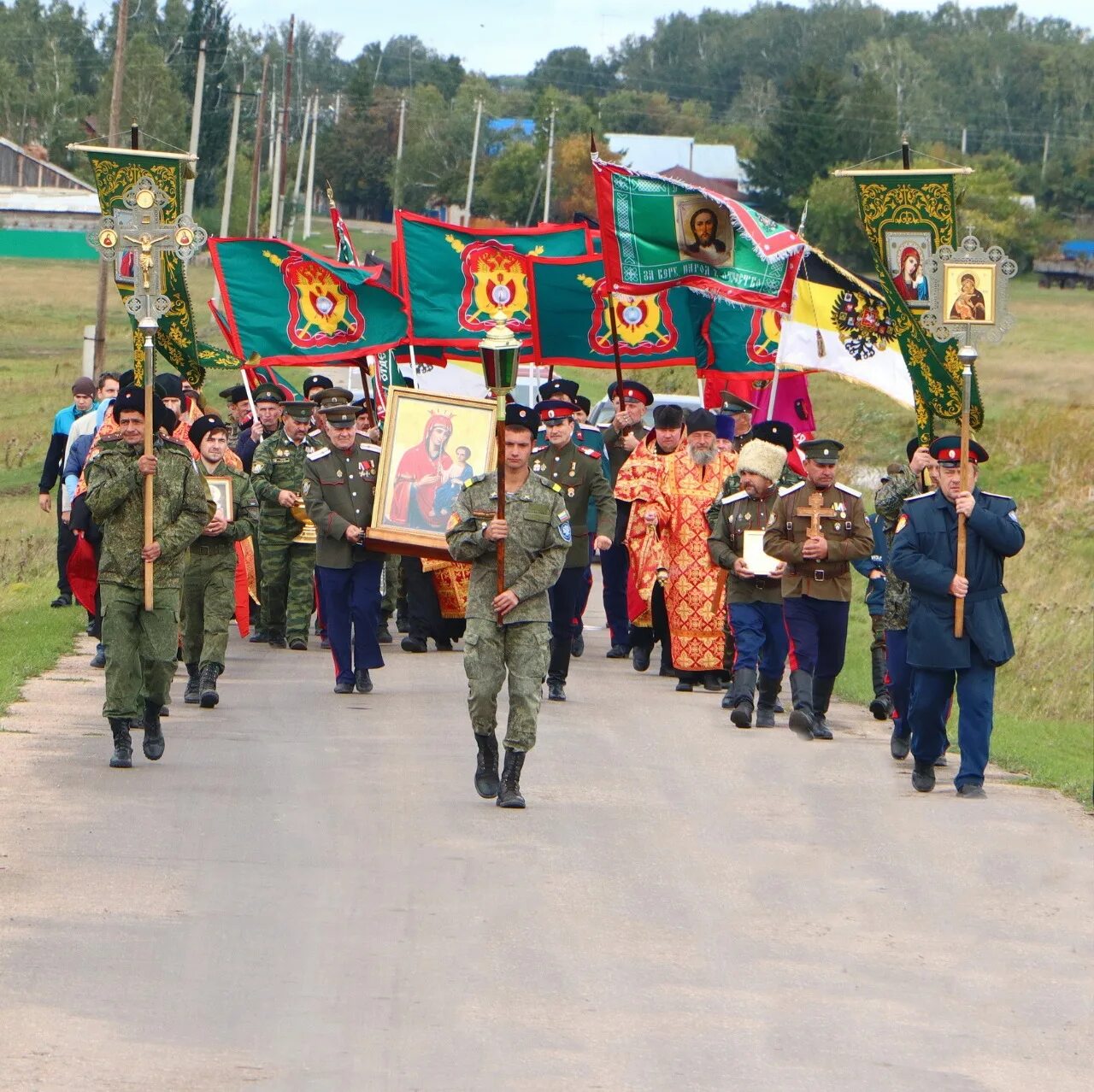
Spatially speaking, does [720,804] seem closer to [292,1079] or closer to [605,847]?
[605,847]

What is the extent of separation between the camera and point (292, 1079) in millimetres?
6754

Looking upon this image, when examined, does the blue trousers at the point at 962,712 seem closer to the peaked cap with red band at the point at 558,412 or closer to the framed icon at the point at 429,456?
the framed icon at the point at 429,456

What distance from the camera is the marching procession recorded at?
11.3 m

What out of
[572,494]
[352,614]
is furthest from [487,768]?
[572,494]

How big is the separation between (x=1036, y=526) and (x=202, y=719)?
20.6m

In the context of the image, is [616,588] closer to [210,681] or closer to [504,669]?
[210,681]

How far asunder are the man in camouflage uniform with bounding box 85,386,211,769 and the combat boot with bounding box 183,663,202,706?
7.26ft

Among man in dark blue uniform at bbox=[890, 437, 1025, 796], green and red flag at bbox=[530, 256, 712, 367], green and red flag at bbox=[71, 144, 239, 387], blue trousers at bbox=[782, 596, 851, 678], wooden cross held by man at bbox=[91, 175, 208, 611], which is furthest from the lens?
green and red flag at bbox=[530, 256, 712, 367]

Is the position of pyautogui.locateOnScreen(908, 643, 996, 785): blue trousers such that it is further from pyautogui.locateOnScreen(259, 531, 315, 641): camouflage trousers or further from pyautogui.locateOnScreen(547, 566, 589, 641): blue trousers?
pyautogui.locateOnScreen(259, 531, 315, 641): camouflage trousers

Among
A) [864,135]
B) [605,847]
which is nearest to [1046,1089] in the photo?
[605,847]

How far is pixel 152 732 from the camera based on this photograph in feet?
39.0

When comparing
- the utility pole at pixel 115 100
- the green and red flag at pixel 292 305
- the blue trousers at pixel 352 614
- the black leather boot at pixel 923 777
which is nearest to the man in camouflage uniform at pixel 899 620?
the black leather boot at pixel 923 777

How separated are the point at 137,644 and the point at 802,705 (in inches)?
166

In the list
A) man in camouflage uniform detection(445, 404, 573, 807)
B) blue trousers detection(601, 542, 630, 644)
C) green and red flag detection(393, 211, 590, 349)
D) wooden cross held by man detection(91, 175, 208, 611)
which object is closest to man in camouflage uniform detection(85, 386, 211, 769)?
wooden cross held by man detection(91, 175, 208, 611)
